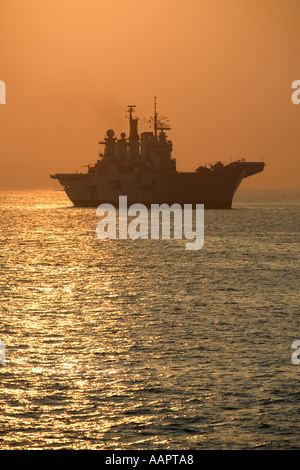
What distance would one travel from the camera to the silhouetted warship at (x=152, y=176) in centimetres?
11544

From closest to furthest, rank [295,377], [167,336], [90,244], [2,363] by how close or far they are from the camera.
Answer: [295,377] → [2,363] → [167,336] → [90,244]

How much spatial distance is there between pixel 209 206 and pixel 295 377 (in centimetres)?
10861

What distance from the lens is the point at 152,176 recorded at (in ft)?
395

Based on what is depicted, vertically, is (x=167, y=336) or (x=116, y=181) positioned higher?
(x=116, y=181)

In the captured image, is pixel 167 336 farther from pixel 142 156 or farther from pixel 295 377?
pixel 142 156

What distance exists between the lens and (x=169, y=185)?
392 feet

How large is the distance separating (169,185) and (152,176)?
3.15 metres

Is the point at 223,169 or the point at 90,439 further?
the point at 223,169

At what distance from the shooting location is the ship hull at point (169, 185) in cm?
11450

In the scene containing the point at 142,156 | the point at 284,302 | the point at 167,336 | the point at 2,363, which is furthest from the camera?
the point at 142,156

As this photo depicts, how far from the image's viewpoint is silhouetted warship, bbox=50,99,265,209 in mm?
115438

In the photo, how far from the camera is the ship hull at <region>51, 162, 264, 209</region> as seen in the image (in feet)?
376
